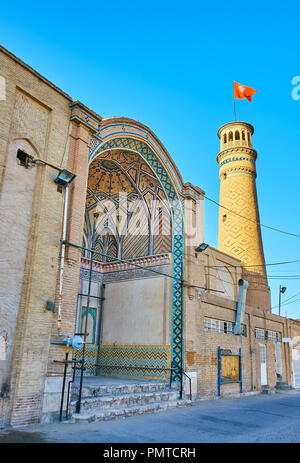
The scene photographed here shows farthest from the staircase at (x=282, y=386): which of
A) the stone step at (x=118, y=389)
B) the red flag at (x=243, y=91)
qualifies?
the red flag at (x=243, y=91)

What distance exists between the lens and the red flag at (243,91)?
20703 millimetres

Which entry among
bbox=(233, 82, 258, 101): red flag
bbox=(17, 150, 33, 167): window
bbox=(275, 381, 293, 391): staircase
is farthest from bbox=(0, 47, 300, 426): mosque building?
bbox=(233, 82, 258, 101): red flag

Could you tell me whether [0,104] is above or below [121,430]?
above

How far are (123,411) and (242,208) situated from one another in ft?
47.1

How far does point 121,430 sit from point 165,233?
6.83 m

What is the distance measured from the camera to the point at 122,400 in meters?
8.27

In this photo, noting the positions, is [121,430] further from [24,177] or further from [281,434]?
[24,177]

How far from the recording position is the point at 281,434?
6.78 metres

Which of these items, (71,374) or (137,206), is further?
(137,206)

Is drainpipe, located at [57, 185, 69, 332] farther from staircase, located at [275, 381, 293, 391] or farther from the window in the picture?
staircase, located at [275, 381, 293, 391]

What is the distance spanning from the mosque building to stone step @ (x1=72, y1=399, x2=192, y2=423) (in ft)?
0.33

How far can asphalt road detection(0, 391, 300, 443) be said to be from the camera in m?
5.73
